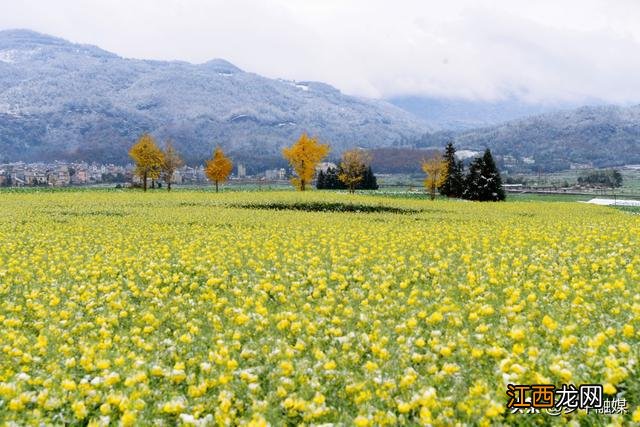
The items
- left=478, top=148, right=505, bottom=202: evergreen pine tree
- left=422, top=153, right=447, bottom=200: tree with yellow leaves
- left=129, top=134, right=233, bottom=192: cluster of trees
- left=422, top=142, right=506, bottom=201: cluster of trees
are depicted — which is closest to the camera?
left=129, top=134, right=233, bottom=192: cluster of trees

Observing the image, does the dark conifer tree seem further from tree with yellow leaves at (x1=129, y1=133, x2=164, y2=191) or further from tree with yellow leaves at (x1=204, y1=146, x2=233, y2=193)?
Result: tree with yellow leaves at (x1=129, y1=133, x2=164, y2=191)

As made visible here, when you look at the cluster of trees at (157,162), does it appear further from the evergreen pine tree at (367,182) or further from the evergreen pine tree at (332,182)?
the evergreen pine tree at (367,182)

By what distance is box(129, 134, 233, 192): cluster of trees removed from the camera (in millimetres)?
81938

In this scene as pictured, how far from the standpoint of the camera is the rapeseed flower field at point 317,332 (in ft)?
20.4

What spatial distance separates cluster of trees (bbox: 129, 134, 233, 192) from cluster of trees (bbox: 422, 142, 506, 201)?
35.7 meters

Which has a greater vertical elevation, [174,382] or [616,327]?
[616,327]

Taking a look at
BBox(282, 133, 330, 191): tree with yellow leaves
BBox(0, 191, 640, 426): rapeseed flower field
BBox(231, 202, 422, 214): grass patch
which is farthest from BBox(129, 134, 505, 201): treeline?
BBox(0, 191, 640, 426): rapeseed flower field

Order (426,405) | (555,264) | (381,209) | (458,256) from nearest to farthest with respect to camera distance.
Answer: (426,405) < (555,264) < (458,256) < (381,209)

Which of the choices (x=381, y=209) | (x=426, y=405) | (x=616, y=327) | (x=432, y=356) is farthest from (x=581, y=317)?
(x=381, y=209)

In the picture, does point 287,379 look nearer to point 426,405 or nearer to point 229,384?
point 229,384

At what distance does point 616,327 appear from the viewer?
8.07 metres

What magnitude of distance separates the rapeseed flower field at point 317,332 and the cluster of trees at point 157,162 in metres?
67.8

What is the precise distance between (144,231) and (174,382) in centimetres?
1657

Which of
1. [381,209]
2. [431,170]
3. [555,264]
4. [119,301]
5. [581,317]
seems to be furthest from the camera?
[431,170]
